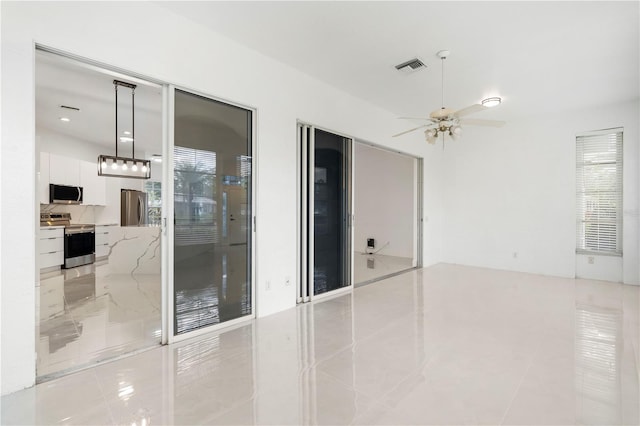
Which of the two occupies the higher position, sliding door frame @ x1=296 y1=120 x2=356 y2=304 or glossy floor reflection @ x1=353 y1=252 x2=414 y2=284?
sliding door frame @ x1=296 y1=120 x2=356 y2=304

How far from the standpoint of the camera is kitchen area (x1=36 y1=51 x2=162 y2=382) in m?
3.02

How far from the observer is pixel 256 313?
11.9 feet

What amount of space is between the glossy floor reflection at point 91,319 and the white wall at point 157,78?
507 millimetres

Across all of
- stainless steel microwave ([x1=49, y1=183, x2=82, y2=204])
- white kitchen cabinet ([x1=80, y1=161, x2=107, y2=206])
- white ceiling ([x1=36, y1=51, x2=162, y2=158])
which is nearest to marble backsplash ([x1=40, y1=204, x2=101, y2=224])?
white kitchen cabinet ([x1=80, y1=161, x2=107, y2=206])

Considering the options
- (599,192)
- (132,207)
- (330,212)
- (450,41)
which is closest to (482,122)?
(450,41)

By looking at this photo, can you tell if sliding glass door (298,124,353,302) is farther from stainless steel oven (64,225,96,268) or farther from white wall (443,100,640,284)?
stainless steel oven (64,225,96,268)

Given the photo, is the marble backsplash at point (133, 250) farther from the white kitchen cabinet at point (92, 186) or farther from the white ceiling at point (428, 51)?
the white kitchen cabinet at point (92, 186)

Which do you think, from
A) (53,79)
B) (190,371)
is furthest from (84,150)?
(190,371)

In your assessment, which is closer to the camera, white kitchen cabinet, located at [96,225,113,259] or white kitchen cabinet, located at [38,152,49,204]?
white kitchen cabinet, located at [38,152,49,204]

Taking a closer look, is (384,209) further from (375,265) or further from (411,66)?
(411,66)

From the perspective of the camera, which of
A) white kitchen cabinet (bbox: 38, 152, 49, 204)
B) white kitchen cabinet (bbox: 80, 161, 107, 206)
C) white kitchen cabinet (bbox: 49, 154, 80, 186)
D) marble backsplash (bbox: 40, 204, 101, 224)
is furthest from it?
white kitchen cabinet (bbox: 80, 161, 107, 206)

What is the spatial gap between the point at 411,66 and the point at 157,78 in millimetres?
3000

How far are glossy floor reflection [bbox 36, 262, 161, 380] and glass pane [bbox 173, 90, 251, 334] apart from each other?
24.1 inches

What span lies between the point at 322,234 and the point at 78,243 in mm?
5725
